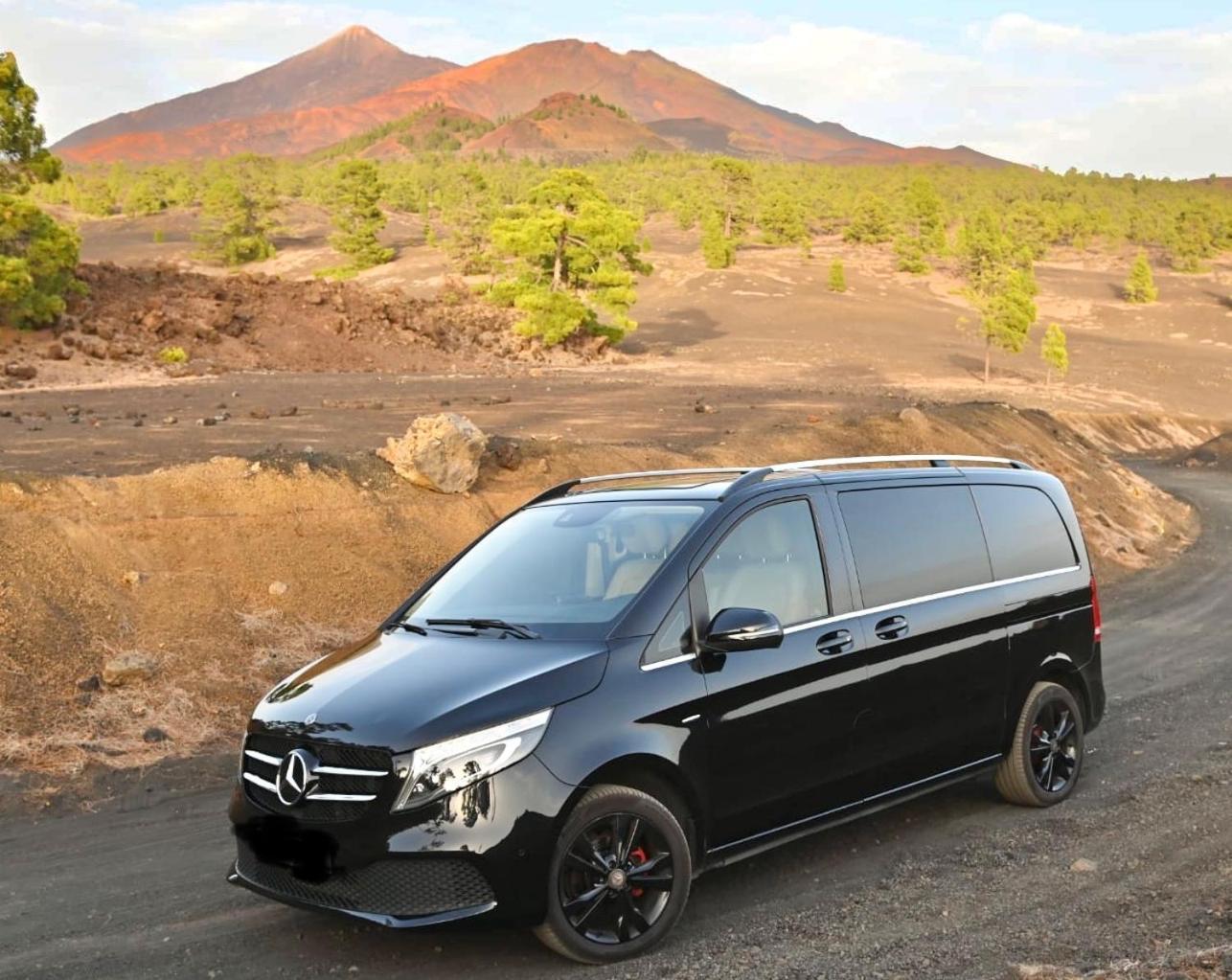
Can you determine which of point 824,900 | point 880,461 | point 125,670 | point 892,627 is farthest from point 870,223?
point 824,900

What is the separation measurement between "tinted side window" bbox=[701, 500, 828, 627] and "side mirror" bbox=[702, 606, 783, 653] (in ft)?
0.69

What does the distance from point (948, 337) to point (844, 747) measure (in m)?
56.3

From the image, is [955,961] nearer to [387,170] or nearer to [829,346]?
[829,346]

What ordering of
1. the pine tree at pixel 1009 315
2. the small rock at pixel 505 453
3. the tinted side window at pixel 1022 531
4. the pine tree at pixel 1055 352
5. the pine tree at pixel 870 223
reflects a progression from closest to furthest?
1. the tinted side window at pixel 1022 531
2. the small rock at pixel 505 453
3. the pine tree at pixel 1055 352
4. the pine tree at pixel 1009 315
5. the pine tree at pixel 870 223

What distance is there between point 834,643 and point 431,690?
6.41ft

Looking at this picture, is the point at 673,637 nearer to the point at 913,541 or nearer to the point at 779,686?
the point at 779,686

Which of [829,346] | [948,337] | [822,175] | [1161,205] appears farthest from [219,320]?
[822,175]

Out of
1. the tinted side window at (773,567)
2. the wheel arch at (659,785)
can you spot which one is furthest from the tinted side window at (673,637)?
the wheel arch at (659,785)

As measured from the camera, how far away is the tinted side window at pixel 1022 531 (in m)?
7.51

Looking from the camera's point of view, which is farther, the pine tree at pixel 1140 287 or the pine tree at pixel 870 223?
the pine tree at pixel 870 223

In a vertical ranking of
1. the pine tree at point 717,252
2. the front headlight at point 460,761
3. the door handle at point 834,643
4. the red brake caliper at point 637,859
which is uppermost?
the pine tree at point 717,252

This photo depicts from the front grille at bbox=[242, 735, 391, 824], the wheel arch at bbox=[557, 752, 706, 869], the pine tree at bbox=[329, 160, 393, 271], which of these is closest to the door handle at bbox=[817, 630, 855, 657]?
the wheel arch at bbox=[557, 752, 706, 869]

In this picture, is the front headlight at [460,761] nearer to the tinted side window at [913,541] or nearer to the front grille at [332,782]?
the front grille at [332,782]

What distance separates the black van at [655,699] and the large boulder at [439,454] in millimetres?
7453
